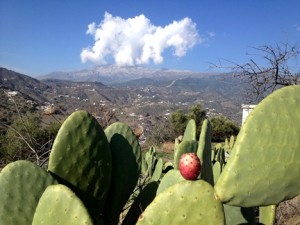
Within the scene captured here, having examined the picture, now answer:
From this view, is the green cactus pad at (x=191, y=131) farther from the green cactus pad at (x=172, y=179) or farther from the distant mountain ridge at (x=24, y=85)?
the distant mountain ridge at (x=24, y=85)

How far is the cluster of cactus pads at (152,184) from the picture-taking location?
3.82 feet

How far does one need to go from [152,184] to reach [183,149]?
24cm

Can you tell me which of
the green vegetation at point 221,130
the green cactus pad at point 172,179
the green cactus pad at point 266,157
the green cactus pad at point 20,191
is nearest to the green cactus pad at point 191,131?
the green cactus pad at point 172,179

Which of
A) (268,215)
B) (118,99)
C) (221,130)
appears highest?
(268,215)

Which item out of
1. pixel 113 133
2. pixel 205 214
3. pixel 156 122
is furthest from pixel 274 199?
pixel 156 122

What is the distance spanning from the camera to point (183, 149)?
177cm

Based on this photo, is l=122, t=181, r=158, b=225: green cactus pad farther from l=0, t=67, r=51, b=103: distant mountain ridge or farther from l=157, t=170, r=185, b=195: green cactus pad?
l=0, t=67, r=51, b=103: distant mountain ridge

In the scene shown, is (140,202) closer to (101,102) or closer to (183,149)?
(183,149)

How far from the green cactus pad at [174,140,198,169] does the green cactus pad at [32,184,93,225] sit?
2.00ft

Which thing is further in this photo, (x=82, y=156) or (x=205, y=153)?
(x=205, y=153)

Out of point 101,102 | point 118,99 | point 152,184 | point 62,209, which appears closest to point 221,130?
point 101,102

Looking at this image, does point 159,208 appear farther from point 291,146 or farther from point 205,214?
point 291,146

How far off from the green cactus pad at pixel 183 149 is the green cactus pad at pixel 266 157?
1.42ft

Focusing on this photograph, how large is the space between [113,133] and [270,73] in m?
5.19
